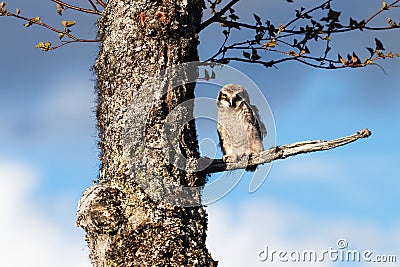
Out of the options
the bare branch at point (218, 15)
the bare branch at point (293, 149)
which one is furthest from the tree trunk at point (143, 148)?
the bare branch at point (218, 15)

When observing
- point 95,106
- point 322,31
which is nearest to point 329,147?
point 322,31

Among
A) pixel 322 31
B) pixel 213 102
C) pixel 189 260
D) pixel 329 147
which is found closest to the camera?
pixel 189 260

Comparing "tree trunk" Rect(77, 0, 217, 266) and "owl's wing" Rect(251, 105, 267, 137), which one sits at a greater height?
"owl's wing" Rect(251, 105, 267, 137)

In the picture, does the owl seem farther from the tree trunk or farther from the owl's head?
the tree trunk

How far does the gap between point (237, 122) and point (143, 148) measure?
2.36 metres

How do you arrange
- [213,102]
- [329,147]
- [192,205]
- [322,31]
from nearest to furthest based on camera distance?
[192,205]
[329,147]
[322,31]
[213,102]

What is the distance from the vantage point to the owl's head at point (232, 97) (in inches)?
182

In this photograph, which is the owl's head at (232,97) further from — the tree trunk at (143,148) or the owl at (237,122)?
the tree trunk at (143,148)

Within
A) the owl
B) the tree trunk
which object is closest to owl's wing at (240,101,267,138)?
the owl

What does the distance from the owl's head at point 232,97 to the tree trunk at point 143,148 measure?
1775mm

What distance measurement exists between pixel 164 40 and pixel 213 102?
96 centimetres

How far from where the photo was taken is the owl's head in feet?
15.2

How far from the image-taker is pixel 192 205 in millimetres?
2613

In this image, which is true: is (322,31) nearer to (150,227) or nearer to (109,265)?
(150,227)
